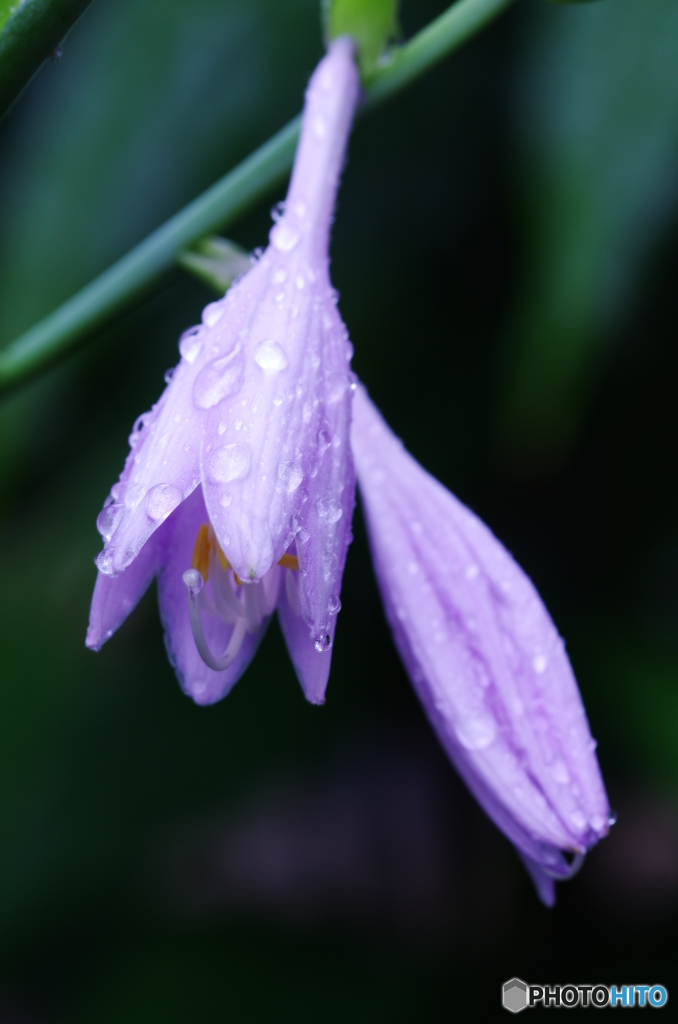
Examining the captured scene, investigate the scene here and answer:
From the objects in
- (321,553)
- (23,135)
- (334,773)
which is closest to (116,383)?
(23,135)

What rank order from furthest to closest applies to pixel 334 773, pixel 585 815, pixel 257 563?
pixel 334 773 < pixel 585 815 < pixel 257 563

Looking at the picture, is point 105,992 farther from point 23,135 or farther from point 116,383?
point 23,135

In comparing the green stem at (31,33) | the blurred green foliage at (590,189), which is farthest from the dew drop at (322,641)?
→ the blurred green foliage at (590,189)

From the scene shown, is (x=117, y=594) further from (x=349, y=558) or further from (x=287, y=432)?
(x=349, y=558)

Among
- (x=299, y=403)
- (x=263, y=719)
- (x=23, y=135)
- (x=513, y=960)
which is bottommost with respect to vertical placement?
(x=513, y=960)

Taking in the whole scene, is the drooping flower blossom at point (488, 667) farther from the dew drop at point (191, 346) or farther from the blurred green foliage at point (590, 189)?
the blurred green foliage at point (590, 189)
